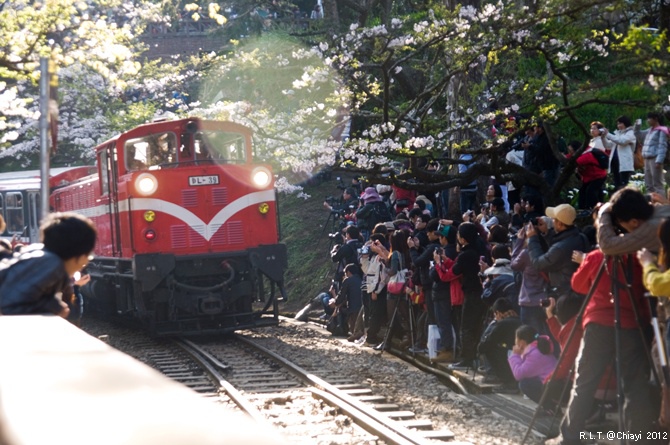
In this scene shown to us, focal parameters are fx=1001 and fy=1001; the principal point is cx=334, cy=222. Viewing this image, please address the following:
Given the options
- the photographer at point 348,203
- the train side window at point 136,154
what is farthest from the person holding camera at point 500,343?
the photographer at point 348,203

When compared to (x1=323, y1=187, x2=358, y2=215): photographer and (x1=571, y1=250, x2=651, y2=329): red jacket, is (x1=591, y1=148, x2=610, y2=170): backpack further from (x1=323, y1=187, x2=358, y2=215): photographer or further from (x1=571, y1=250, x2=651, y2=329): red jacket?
(x1=323, y1=187, x2=358, y2=215): photographer

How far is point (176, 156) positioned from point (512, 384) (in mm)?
6996

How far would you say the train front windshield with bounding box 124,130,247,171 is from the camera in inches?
599

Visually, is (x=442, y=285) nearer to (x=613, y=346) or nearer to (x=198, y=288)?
(x=198, y=288)

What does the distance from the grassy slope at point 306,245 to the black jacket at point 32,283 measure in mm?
16652

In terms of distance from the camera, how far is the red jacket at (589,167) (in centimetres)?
1345

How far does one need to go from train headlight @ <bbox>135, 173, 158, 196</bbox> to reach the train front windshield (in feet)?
1.65

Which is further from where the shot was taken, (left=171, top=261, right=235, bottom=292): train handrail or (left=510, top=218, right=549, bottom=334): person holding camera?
(left=171, top=261, right=235, bottom=292): train handrail

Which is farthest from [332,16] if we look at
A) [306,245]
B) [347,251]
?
[347,251]

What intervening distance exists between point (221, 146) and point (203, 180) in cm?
72

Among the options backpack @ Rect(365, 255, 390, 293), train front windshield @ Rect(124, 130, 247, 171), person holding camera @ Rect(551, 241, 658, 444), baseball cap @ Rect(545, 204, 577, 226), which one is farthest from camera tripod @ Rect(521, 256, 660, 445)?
train front windshield @ Rect(124, 130, 247, 171)

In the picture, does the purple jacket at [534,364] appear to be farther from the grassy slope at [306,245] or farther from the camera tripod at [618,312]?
the grassy slope at [306,245]

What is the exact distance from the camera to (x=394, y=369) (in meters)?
12.3

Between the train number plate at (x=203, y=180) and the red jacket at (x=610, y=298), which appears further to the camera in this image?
the train number plate at (x=203, y=180)
